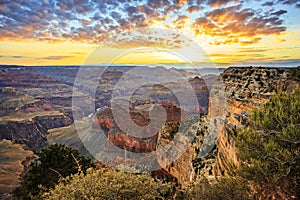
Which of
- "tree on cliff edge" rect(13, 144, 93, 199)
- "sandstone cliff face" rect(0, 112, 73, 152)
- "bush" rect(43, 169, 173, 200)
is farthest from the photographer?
"sandstone cliff face" rect(0, 112, 73, 152)

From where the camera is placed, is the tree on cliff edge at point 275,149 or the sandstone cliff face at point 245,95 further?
the sandstone cliff face at point 245,95

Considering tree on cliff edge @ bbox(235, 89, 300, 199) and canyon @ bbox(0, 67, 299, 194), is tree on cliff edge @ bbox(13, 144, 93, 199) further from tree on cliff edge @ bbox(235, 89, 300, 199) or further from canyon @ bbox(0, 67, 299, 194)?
tree on cliff edge @ bbox(235, 89, 300, 199)

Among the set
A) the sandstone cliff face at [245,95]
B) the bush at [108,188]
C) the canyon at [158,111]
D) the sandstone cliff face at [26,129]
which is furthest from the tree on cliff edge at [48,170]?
the sandstone cliff face at [26,129]

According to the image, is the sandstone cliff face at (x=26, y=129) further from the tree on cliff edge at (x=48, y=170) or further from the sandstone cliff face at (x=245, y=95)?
the sandstone cliff face at (x=245, y=95)

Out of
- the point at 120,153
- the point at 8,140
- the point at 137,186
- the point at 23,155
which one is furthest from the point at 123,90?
the point at 137,186

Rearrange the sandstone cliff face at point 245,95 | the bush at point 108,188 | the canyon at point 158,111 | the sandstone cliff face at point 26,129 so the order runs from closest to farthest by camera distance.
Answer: the bush at point 108,188 < the sandstone cliff face at point 245,95 < the canyon at point 158,111 < the sandstone cliff face at point 26,129

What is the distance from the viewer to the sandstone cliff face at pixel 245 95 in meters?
14.4

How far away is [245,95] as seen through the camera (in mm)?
17094

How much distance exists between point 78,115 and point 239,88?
366 feet

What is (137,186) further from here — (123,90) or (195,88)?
(123,90)

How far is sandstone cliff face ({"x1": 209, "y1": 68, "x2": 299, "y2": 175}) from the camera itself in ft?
47.3

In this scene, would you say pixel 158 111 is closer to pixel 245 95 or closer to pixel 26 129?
pixel 245 95

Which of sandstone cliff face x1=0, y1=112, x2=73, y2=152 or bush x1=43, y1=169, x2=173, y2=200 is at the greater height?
bush x1=43, y1=169, x2=173, y2=200

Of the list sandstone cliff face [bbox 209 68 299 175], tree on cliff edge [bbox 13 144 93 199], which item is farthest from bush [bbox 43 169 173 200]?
tree on cliff edge [bbox 13 144 93 199]
